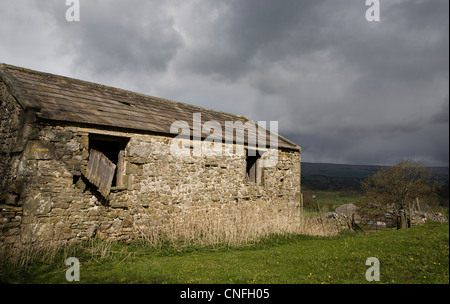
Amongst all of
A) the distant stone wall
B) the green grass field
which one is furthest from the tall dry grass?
the green grass field

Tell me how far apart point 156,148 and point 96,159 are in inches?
74.5

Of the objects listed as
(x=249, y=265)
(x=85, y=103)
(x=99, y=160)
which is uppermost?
(x=85, y=103)

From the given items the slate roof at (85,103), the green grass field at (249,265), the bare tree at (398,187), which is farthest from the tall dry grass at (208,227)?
the bare tree at (398,187)

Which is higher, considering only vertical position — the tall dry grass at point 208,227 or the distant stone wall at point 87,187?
the distant stone wall at point 87,187

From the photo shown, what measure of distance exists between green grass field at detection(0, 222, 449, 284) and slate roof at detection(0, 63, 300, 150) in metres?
3.55

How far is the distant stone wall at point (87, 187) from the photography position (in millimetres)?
7414

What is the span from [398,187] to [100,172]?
71.6 feet

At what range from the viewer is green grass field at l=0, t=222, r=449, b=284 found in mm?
5840

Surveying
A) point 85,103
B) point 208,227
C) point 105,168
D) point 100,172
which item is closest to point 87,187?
point 100,172

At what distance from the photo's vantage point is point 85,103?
976cm

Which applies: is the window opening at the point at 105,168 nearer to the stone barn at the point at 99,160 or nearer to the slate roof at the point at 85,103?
the stone barn at the point at 99,160

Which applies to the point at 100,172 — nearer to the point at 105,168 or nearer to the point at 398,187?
the point at 105,168

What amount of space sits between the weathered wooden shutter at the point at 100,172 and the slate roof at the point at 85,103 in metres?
0.99
